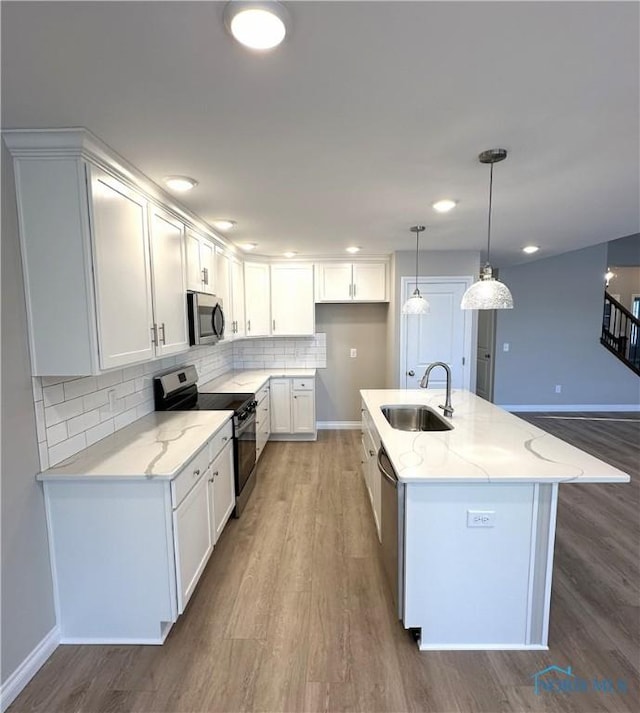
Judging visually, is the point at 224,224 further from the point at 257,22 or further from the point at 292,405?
the point at 292,405

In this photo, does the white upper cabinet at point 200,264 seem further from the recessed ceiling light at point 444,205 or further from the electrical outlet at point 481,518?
the electrical outlet at point 481,518

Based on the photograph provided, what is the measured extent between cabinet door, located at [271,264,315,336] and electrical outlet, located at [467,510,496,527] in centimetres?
331

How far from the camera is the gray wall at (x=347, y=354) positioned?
5191 millimetres

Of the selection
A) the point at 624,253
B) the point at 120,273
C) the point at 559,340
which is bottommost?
the point at 559,340

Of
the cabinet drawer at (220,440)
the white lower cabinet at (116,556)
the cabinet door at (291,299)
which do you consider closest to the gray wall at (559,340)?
the cabinet door at (291,299)

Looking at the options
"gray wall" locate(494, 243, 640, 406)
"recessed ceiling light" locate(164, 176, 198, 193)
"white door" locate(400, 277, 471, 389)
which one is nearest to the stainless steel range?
"recessed ceiling light" locate(164, 176, 198, 193)

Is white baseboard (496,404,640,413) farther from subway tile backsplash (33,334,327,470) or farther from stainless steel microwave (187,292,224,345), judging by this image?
subway tile backsplash (33,334,327,470)

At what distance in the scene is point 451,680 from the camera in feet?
5.38

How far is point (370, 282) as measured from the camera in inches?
187

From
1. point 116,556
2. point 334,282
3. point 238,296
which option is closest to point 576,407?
point 334,282

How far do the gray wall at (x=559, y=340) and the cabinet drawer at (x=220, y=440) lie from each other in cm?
512

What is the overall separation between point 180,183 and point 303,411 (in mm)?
3150

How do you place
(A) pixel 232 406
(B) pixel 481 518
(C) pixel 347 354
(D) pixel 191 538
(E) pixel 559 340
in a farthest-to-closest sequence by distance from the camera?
→ (E) pixel 559 340
(C) pixel 347 354
(A) pixel 232 406
(D) pixel 191 538
(B) pixel 481 518

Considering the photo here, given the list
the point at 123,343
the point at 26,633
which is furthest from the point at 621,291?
the point at 26,633
